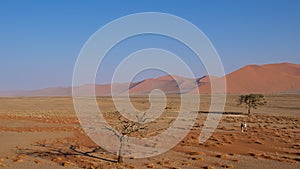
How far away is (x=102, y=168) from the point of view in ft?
56.6

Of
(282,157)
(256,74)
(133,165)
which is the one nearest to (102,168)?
(133,165)

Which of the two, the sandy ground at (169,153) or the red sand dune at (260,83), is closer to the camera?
the sandy ground at (169,153)

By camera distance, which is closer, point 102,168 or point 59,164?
point 102,168

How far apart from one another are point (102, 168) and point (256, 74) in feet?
619

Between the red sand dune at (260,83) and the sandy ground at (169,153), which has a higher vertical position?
the red sand dune at (260,83)

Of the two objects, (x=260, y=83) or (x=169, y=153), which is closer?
(x=169, y=153)

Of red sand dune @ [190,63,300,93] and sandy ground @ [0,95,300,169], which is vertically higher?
red sand dune @ [190,63,300,93]

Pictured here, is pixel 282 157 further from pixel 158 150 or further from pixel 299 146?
pixel 158 150

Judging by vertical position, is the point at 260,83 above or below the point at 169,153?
above

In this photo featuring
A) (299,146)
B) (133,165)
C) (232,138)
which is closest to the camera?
(133,165)

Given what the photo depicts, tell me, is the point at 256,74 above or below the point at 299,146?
above

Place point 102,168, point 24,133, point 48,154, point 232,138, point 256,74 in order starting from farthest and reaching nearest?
point 256,74
point 24,133
point 232,138
point 48,154
point 102,168

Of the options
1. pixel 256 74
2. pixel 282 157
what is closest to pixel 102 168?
pixel 282 157

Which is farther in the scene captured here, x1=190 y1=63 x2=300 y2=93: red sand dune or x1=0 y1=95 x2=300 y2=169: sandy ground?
x1=190 y1=63 x2=300 y2=93: red sand dune
